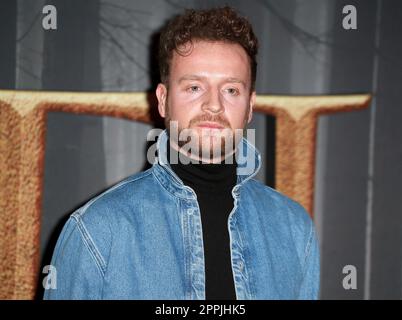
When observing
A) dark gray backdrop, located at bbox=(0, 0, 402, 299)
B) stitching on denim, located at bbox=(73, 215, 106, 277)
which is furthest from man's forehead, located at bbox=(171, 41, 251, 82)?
dark gray backdrop, located at bbox=(0, 0, 402, 299)

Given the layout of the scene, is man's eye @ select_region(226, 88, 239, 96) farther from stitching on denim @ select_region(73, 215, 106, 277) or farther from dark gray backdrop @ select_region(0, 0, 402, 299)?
dark gray backdrop @ select_region(0, 0, 402, 299)

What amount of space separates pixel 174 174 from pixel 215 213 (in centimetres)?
18

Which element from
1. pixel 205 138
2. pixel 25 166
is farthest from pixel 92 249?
pixel 25 166

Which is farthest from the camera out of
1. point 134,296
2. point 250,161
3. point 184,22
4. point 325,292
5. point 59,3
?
point 325,292

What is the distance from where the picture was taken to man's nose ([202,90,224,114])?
1340mm

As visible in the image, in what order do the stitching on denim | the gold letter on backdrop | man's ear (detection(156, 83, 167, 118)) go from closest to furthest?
the stitching on denim < man's ear (detection(156, 83, 167, 118)) < the gold letter on backdrop

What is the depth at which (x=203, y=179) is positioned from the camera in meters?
1.37

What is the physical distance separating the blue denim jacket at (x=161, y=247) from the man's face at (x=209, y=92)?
Result: 0.15 meters

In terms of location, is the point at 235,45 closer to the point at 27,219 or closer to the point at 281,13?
the point at 281,13

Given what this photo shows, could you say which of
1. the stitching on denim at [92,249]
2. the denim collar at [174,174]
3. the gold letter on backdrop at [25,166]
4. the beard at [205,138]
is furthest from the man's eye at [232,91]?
the gold letter on backdrop at [25,166]

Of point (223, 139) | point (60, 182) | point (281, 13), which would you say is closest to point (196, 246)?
point (223, 139)

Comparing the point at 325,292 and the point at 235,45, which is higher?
the point at 235,45

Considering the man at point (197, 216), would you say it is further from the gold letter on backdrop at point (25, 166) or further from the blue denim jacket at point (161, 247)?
the gold letter on backdrop at point (25, 166)

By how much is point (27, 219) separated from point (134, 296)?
1.04m
